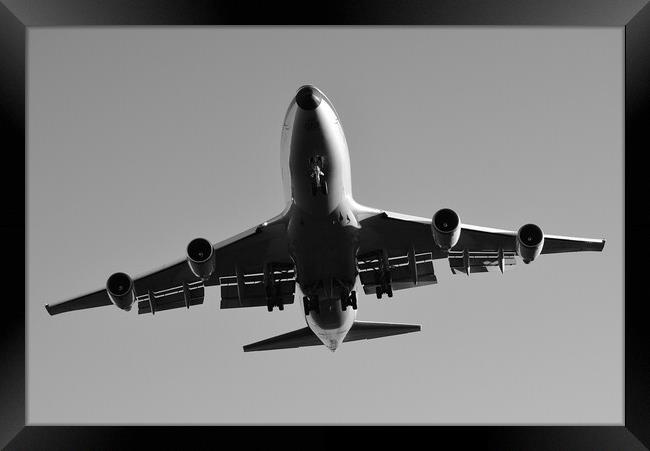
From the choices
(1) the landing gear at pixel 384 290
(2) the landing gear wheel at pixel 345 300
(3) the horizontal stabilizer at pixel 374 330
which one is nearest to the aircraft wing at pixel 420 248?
(1) the landing gear at pixel 384 290

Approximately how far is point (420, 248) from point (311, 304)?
274 centimetres

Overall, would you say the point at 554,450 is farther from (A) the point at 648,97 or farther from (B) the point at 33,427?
(B) the point at 33,427

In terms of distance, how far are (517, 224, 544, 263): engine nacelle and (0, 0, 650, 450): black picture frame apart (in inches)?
190

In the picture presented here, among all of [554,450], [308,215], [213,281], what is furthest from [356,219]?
[554,450]

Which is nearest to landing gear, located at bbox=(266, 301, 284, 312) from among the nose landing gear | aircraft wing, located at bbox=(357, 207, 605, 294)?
aircraft wing, located at bbox=(357, 207, 605, 294)

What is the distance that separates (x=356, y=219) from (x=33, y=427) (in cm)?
801

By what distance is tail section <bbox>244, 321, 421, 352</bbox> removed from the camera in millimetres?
21125

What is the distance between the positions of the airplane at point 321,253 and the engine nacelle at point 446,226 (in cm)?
2

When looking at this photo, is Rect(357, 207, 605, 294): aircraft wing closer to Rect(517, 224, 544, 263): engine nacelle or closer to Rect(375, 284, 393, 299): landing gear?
Rect(375, 284, 393, 299): landing gear

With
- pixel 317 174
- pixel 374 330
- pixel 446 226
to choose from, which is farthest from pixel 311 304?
pixel 446 226

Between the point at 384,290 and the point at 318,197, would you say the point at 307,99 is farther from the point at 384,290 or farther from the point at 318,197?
the point at 384,290

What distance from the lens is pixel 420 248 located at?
19.1 metres

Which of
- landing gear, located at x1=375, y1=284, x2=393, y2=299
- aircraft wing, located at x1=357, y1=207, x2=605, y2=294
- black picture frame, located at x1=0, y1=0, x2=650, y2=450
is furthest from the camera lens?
landing gear, located at x1=375, y1=284, x2=393, y2=299

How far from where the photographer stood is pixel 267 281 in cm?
1928
